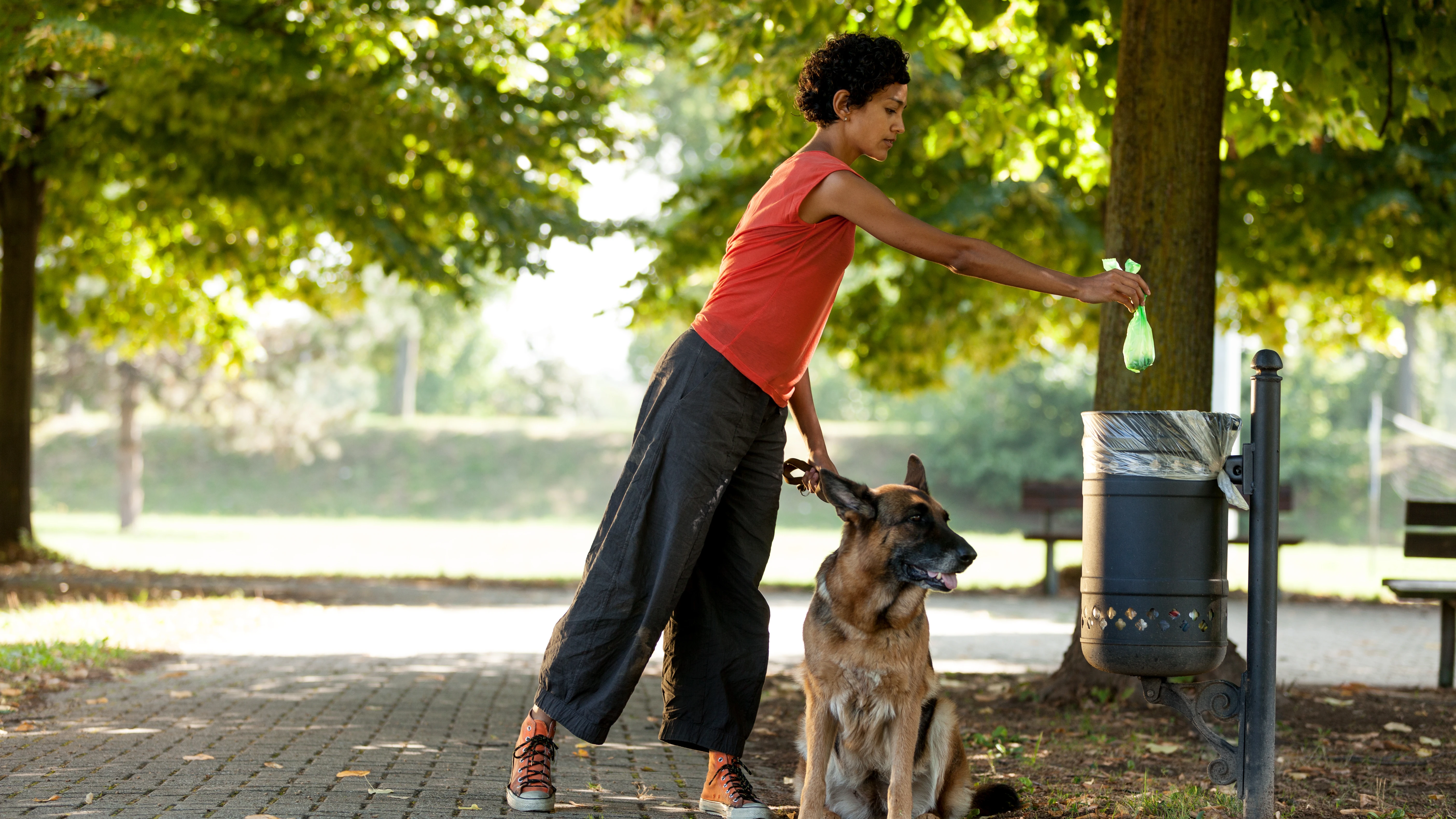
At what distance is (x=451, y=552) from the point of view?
21.5 metres

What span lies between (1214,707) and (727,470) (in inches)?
63.6

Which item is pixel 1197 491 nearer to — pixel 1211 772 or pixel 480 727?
pixel 1211 772

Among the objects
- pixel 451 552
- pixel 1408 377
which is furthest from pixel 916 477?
pixel 1408 377

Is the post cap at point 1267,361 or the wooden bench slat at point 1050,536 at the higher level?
the post cap at point 1267,361

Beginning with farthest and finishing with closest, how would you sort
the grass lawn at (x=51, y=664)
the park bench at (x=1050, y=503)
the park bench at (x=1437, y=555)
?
the park bench at (x=1050, y=503)
the park bench at (x=1437, y=555)
the grass lawn at (x=51, y=664)

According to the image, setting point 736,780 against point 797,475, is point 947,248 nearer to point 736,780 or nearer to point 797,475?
point 797,475

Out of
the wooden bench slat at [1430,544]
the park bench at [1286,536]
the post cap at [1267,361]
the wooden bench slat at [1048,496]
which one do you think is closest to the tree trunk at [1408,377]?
the park bench at [1286,536]

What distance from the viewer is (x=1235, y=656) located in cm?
621

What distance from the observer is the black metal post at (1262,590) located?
3.52m

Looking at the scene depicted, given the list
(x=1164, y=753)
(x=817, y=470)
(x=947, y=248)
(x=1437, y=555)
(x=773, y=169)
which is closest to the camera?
(x=947, y=248)

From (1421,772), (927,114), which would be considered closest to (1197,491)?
(1421,772)

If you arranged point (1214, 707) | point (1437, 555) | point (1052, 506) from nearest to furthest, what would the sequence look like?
point (1214, 707), point (1437, 555), point (1052, 506)

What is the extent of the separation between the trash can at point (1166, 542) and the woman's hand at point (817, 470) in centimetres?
78

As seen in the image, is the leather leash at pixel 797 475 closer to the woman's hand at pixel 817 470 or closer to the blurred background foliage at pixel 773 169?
the woman's hand at pixel 817 470
